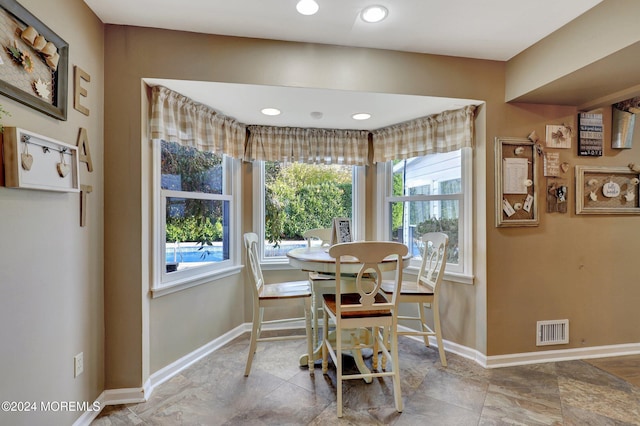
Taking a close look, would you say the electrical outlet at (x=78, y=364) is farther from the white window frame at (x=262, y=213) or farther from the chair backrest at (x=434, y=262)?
the chair backrest at (x=434, y=262)

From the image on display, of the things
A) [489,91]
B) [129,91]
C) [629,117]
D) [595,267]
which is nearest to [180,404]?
[129,91]

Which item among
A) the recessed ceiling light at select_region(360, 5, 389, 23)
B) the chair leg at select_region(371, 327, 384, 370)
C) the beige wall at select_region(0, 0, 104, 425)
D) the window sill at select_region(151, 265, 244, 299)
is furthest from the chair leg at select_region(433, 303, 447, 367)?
the beige wall at select_region(0, 0, 104, 425)

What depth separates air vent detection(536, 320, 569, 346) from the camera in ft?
7.64

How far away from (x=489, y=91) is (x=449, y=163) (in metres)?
0.64

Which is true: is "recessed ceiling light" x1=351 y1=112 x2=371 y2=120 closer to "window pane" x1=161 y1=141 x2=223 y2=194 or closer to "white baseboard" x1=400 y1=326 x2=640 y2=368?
"window pane" x1=161 y1=141 x2=223 y2=194

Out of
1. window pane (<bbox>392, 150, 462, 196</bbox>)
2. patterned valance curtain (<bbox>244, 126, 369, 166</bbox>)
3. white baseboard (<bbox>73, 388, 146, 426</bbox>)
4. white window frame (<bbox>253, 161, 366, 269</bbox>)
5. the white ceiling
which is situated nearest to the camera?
the white ceiling

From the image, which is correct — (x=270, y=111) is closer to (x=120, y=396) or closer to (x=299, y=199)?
(x=299, y=199)

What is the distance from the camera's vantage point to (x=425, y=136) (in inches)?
105

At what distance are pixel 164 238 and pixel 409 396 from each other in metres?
2.03

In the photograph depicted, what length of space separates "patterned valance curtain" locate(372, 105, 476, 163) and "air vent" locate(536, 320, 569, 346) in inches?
61.8

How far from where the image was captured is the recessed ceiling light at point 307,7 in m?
1.63

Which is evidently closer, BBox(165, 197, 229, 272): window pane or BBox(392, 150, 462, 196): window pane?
BBox(165, 197, 229, 272): window pane

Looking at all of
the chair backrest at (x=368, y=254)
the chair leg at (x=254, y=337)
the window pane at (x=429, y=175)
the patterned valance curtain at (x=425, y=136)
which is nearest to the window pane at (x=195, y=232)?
the chair leg at (x=254, y=337)

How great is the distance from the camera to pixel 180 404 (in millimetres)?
1822
